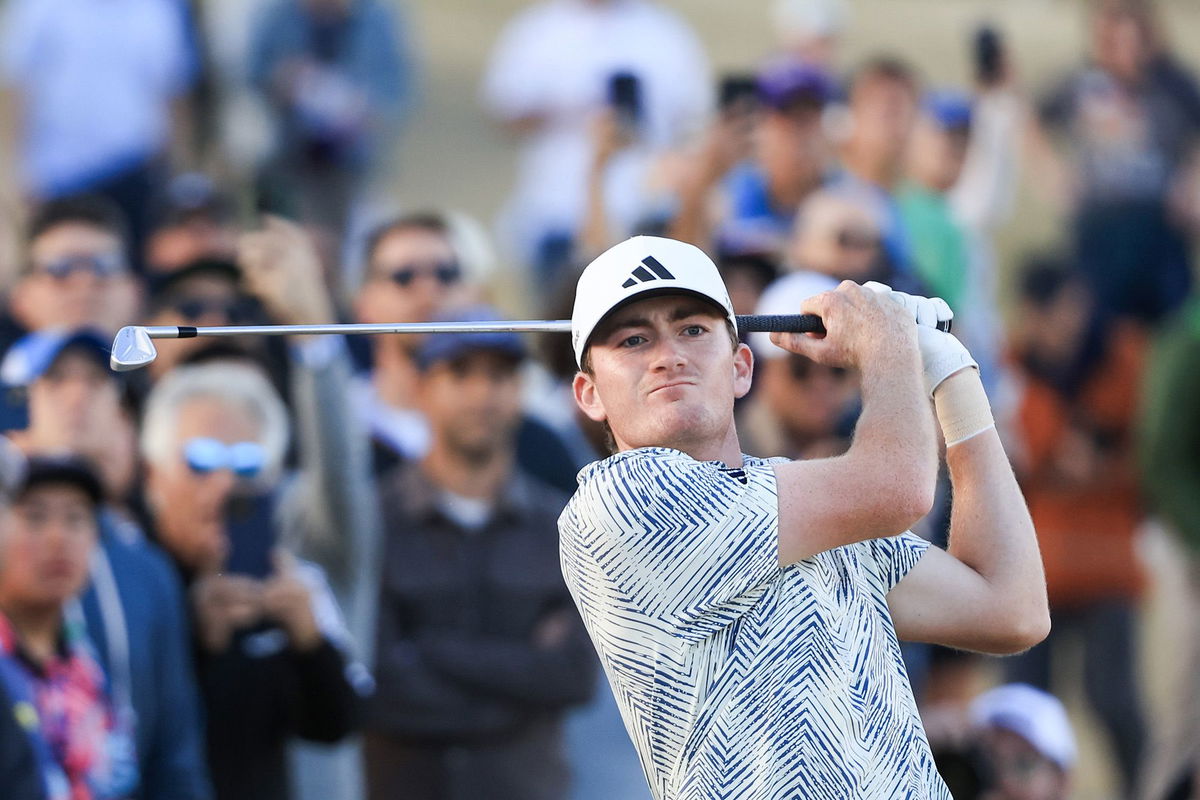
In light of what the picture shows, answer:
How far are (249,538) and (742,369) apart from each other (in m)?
2.48

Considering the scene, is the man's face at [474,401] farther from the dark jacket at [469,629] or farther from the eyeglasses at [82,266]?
the eyeglasses at [82,266]

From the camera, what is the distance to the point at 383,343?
22.6ft

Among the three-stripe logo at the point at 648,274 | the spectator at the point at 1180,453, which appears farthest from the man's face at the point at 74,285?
the spectator at the point at 1180,453

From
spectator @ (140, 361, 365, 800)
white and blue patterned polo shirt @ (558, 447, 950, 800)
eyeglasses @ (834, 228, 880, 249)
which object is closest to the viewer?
white and blue patterned polo shirt @ (558, 447, 950, 800)

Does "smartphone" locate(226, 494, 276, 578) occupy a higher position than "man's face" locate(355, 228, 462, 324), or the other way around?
"man's face" locate(355, 228, 462, 324)

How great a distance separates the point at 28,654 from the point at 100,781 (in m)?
0.38

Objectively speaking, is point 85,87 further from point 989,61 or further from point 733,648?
point 733,648

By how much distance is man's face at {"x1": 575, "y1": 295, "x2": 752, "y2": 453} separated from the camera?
3.31m

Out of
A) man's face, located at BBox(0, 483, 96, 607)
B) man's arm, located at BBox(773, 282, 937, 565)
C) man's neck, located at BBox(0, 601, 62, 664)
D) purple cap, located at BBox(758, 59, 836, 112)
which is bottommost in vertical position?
man's neck, located at BBox(0, 601, 62, 664)

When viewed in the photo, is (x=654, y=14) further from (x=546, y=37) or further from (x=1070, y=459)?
(x=1070, y=459)

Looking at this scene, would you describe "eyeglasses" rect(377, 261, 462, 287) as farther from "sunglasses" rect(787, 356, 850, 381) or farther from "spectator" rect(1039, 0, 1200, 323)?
"spectator" rect(1039, 0, 1200, 323)

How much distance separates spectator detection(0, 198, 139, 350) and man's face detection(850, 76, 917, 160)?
3.62 metres

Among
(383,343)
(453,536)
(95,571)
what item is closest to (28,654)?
(95,571)

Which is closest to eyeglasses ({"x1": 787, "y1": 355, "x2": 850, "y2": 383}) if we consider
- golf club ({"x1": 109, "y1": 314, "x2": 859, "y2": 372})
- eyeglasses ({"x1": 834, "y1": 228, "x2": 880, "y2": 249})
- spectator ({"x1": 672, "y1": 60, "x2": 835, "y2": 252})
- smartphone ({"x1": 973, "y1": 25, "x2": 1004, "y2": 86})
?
eyeglasses ({"x1": 834, "y1": 228, "x2": 880, "y2": 249})
